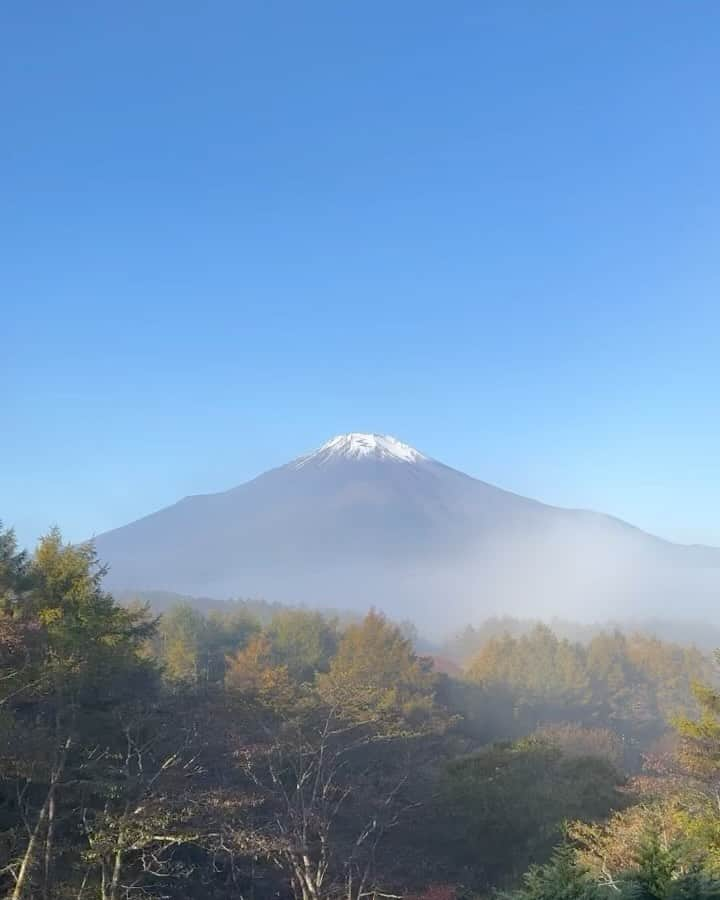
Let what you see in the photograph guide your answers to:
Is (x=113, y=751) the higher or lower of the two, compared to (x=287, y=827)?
higher

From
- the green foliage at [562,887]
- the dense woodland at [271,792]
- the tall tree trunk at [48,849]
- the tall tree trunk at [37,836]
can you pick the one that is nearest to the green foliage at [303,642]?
the dense woodland at [271,792]

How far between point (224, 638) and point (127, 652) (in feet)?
101

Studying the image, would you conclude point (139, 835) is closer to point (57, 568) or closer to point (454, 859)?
point (57, 568)

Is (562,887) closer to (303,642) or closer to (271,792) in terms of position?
(271,792)

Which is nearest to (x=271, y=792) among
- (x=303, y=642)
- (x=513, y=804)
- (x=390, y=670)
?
(x=513, y=804)

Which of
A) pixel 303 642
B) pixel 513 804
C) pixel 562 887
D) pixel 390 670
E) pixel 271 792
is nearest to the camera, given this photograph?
pixel 562 887

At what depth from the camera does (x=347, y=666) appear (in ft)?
114

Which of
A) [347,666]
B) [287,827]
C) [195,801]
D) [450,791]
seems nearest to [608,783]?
[450,791]

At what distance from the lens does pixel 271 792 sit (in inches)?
657

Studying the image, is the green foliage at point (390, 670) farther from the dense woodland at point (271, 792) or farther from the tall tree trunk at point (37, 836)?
the tall tree trunk at point (37, 836)

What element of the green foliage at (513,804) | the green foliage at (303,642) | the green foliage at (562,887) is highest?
the green foliage at (562,887)

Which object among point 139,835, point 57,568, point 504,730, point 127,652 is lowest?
point 504,730

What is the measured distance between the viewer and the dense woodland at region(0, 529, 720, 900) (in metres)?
12.3

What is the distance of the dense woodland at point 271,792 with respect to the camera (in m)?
12.3
